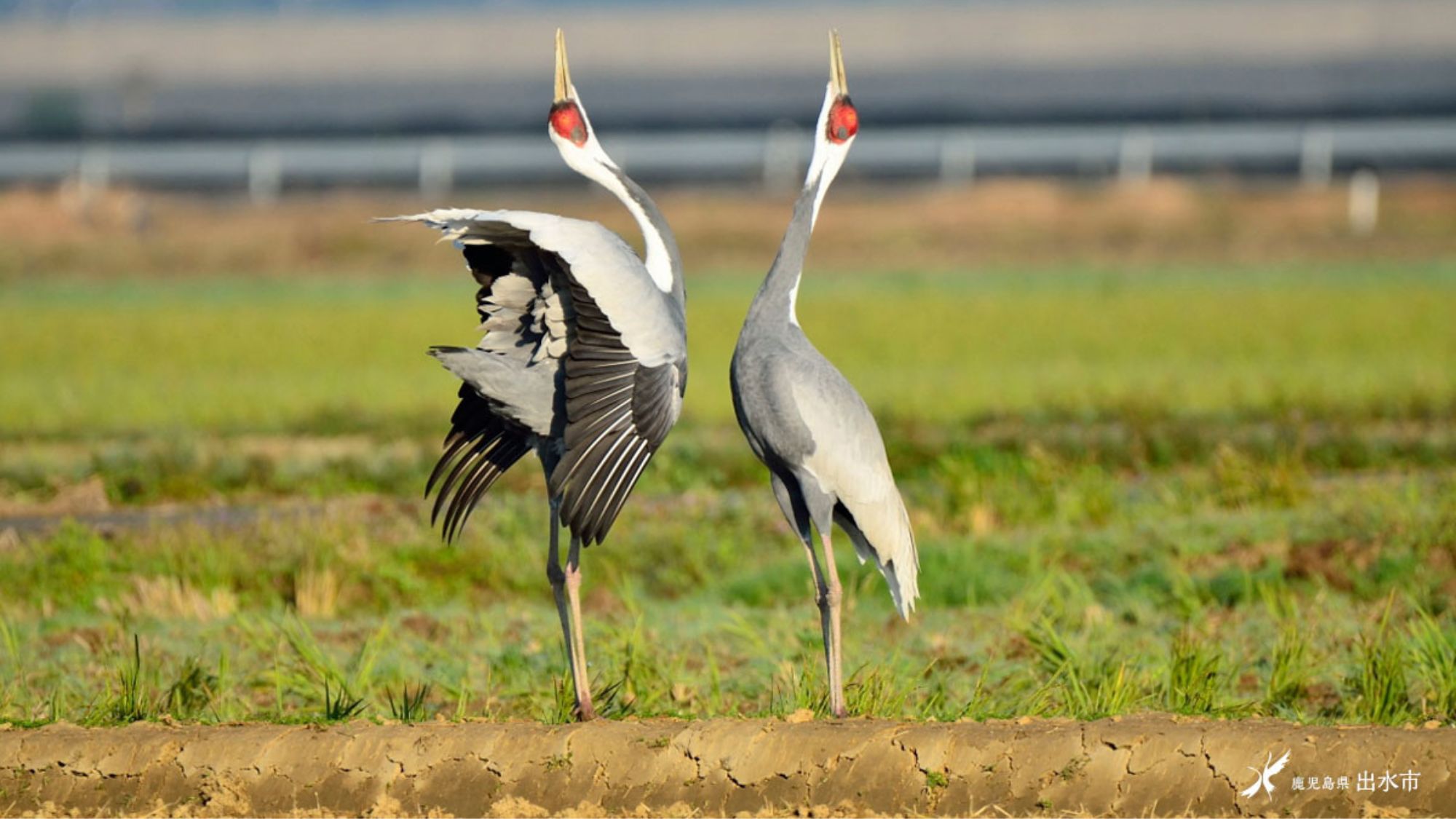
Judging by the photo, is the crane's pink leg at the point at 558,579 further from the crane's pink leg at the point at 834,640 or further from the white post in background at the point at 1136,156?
the white post in background at the point at 1136,156

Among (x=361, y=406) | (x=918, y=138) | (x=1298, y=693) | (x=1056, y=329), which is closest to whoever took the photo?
(x=1298, y=693)

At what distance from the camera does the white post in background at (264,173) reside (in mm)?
39906

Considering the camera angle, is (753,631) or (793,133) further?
(793,133)

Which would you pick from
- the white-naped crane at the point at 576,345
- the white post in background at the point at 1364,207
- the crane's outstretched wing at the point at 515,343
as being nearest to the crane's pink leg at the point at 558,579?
the white-naped crane at the point at 576,345

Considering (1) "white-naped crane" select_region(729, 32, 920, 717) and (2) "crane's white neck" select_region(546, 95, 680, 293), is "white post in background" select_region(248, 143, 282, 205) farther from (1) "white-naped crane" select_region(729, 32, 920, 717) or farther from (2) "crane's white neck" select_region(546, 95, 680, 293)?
(1) "white-naped crane" select_region(729, 32, 920, 717)

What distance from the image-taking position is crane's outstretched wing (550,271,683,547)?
6.26m

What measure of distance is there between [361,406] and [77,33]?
4137cm

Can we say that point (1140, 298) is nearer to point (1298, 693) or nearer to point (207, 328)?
point (207, 328)

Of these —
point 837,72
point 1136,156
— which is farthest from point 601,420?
point 1136,156

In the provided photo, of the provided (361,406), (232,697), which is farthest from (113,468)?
(232,697)

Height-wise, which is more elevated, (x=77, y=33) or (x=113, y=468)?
(x=77, y=33)

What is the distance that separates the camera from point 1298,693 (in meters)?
7.04

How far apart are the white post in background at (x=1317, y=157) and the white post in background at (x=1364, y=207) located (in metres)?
3.02

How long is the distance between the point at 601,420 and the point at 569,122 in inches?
47.0
